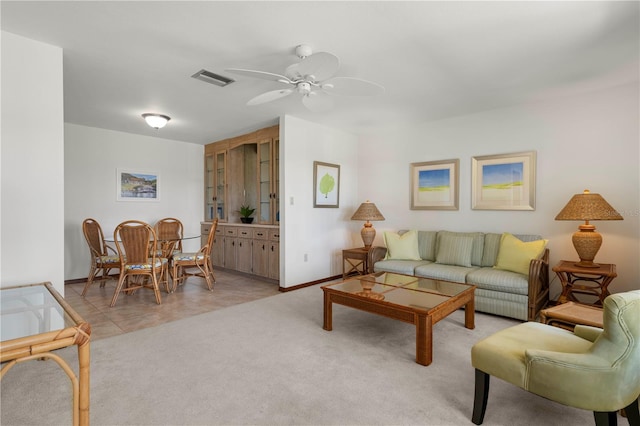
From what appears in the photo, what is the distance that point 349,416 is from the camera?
1.78 meters

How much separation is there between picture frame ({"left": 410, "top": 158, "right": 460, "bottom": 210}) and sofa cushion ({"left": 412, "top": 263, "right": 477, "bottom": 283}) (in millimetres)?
1061

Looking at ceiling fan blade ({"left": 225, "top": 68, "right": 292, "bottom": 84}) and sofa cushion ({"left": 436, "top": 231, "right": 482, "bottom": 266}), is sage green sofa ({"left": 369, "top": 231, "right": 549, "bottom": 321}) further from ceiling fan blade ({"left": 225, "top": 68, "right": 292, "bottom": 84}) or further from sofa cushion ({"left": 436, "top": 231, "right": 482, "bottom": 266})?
ceiling fan blade ({"left": 225, "top": 68, "right": 292, "bottom": 84})

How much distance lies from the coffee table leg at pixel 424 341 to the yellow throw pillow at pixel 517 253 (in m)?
1.73

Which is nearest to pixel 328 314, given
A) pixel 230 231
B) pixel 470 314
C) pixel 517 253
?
pixel 470 314

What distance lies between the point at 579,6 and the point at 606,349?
6.73ft

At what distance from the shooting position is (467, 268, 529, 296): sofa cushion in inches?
128

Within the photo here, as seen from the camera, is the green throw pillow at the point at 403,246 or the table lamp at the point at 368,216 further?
the table lamp at the point at 368,216

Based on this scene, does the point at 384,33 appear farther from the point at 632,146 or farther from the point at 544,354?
the point at 632,146

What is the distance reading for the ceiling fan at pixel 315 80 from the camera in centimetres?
228

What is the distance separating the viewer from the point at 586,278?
3.34m

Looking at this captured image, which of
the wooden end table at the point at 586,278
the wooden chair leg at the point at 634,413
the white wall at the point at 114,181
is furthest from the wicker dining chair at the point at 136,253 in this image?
the wooden end table at the point at 586,278

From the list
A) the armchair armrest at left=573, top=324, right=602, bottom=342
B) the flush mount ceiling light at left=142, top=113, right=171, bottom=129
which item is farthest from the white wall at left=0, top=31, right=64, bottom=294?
the armchair armrest at left=573, top=324, right=602, bottom=342

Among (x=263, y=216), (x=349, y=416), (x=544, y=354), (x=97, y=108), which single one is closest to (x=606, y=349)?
(x=544, y=354)

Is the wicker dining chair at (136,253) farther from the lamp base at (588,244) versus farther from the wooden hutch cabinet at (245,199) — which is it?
the lamp base at (588,244)
